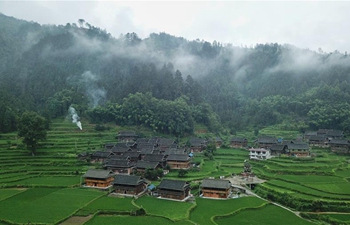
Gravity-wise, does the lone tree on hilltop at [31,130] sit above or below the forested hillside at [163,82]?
below

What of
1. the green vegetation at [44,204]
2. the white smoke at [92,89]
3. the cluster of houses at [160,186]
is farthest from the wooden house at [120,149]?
the white smoke at [92,89]

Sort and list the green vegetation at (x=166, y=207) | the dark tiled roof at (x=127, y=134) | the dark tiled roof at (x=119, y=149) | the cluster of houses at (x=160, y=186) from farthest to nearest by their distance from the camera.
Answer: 1. the dark tiled roof at (x=127, y=134)
2. the dark tiled roof at (x=119, y=149)
3. the cluster of houses at (x=160, y=186)
4. the green vegetation at (x=166, y=207)

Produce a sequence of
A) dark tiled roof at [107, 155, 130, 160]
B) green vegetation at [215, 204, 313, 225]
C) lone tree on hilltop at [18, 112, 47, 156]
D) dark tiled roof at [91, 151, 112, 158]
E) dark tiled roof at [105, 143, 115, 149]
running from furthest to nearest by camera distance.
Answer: dark tiled roof at [105, 143, 115, 149] < dark tiled roof at [91, 151, 112, 158] < lone tree on hilltop at [18, 112, 47, 156] < dark tiled roof at [107, 155, 130, 160] < green vegetation at [215, 204, 313, 225]

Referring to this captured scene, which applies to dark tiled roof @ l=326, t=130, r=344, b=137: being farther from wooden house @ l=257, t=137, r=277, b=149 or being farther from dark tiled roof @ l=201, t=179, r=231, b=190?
dark tiled roof @ l=201, t=179, r=231, b=190

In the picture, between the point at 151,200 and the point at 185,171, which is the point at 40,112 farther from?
the point at 151,200

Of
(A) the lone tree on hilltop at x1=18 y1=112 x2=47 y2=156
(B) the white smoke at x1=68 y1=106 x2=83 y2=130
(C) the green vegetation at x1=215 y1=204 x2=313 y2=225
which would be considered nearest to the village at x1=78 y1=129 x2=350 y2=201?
(C) the green vegetation at x1=215 y1=204 x2=313 y2=225

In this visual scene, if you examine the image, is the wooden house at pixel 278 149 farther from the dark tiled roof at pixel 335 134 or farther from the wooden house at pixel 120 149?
the wooden house at pixel 120 149

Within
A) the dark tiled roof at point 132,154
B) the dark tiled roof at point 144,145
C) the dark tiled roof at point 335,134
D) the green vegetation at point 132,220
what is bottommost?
the green vegetation at point 132,220
